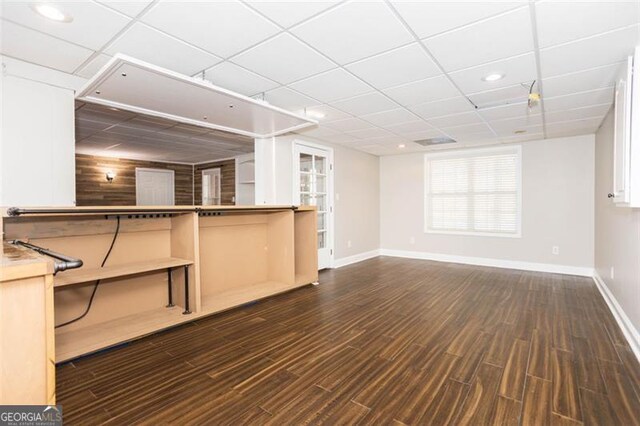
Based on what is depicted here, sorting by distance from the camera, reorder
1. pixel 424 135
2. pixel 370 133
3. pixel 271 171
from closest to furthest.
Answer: pixel 271 171 < pixel 370 133 < pixel 424 135

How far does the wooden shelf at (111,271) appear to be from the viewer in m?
2.29

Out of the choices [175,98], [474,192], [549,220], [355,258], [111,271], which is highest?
[175,98]

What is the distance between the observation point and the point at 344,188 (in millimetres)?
6066

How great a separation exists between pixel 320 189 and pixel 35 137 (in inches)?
152

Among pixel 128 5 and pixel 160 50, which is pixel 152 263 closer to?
pixel 160 50

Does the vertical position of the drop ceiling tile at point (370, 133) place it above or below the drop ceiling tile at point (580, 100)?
above

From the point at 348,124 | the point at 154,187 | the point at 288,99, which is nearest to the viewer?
the point at 288,99

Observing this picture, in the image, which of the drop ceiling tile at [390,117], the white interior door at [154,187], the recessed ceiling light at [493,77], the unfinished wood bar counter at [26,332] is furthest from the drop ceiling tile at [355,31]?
the white interior door at [154,187]

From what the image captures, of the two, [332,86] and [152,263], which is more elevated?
[332,86]

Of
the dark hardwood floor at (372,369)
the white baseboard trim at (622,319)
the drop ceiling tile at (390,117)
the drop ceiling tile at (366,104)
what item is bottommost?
the dark hardwood floor at (372,369)

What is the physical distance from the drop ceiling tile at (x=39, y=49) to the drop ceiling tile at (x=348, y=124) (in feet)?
9.21

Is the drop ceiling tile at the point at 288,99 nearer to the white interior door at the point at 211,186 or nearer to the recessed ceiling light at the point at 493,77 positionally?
the recessed ceiling light at the point at 493,77

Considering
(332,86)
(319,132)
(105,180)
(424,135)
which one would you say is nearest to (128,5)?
(332,86)

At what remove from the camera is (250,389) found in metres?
1.97
